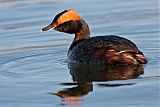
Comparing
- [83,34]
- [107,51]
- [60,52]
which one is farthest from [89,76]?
[60,52]

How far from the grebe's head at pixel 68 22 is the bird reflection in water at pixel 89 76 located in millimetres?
955

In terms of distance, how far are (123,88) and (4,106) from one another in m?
1.78

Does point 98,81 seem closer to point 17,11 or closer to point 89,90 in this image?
point 89,90

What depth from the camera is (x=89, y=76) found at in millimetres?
11172

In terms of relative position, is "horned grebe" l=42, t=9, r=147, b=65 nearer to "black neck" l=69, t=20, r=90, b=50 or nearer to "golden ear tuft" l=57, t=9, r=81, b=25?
"golden ear tuft" l=57, t=9, r=81, b=25

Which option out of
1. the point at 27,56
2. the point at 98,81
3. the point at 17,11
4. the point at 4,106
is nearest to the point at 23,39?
the point at 27,56

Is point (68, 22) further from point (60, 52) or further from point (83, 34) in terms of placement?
point (60, 52)

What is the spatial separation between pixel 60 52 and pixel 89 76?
2.28 metres

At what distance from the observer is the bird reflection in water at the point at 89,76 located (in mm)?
9956

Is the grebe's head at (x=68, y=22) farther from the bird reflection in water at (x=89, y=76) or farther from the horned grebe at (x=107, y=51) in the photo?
the bird reflection in water at (x=89, y=76)

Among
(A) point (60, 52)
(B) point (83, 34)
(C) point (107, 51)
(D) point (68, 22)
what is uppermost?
(D) point (68, 22)

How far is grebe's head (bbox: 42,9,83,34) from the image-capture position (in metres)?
12.7

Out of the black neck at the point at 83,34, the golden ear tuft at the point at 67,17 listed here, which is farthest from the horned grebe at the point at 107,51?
the black neck at the point at 83,34

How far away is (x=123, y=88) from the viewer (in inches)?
395
